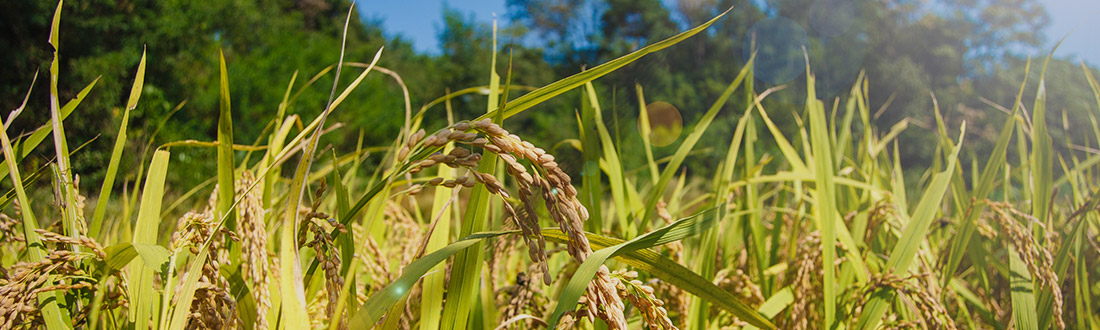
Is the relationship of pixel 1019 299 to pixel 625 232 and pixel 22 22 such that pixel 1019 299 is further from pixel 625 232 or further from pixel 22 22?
pixel 22 22

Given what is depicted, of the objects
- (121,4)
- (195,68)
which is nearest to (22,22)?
(121,4)

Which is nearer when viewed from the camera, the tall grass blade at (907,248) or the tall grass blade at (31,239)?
the tall grass blade at (31,239)

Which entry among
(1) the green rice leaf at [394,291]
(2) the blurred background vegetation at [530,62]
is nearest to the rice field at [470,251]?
(1) the green rice leaf at [394,291]

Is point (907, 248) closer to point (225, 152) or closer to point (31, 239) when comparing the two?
point (225, 152)

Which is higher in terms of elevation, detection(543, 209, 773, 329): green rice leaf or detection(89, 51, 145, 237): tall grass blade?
detection(89, 51, 145, 237): tall grass blade

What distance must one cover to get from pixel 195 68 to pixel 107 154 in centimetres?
220

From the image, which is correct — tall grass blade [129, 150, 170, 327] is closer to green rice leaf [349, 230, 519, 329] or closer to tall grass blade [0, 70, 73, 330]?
tall grass blade [0, 70, 73, 330]

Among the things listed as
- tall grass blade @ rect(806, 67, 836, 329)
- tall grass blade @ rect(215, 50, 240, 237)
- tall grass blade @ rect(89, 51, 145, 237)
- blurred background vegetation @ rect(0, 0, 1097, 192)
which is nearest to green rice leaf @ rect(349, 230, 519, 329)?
tall grass blade @ rect(215, 50, 240, 237)

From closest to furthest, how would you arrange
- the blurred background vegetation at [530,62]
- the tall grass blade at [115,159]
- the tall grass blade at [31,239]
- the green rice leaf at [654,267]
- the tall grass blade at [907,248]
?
1. the green rice leaf at [654,267]
2. the tall grass blade at [31,239]
3. the tall grass blade at [115,159]
4. the tall grass blade at [907,248]
5. the blurred background vegetation at [530,62]

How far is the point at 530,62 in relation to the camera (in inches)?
906

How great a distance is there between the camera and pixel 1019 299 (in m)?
0.81

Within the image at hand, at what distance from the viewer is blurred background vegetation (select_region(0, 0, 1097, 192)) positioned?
717cm

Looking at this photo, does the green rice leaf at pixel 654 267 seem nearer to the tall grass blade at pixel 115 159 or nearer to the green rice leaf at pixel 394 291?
the green rice leaf at pixel 394 291

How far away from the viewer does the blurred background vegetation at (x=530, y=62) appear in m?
7.17
